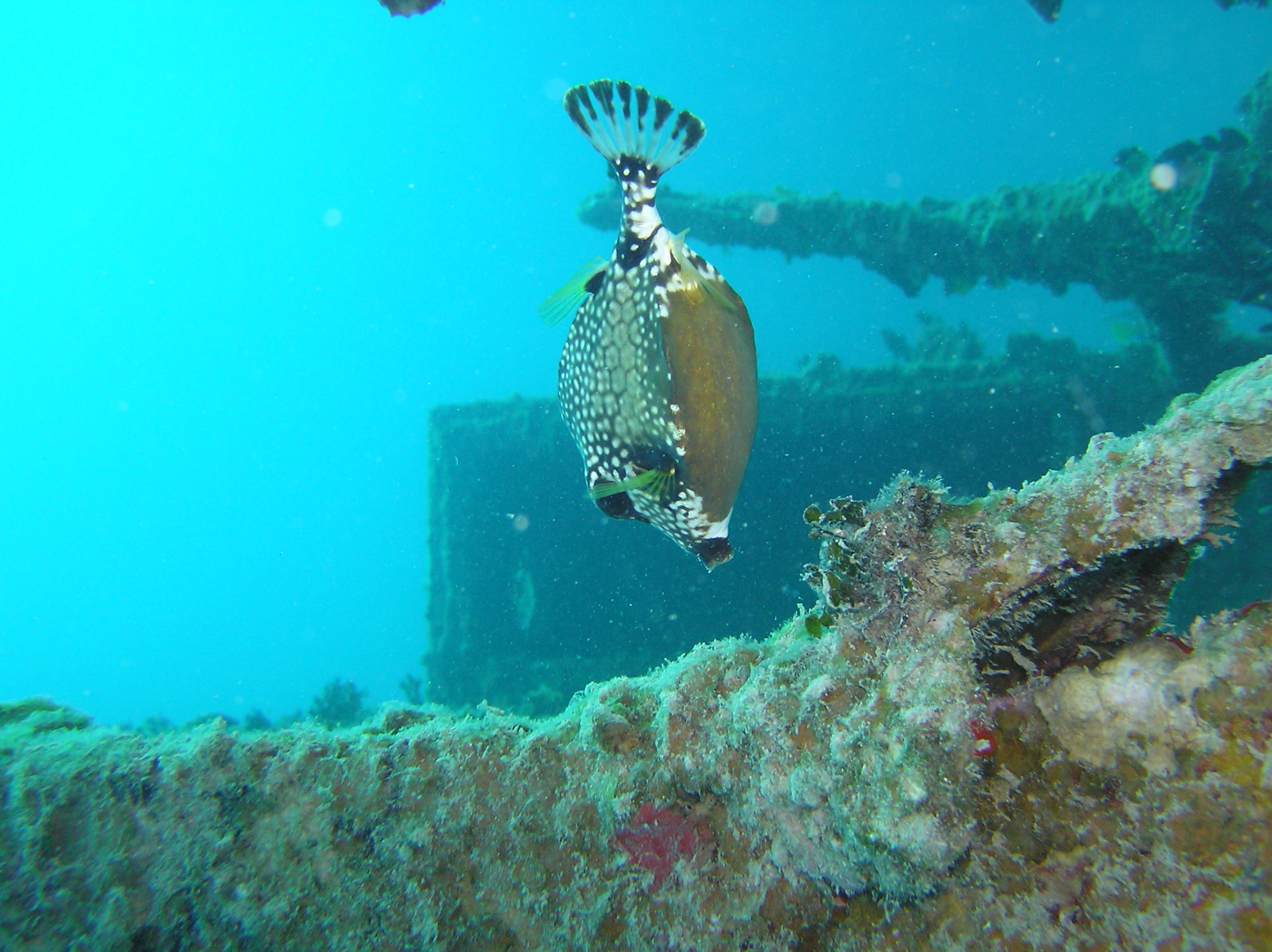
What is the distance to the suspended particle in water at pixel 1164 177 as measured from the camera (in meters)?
9.05

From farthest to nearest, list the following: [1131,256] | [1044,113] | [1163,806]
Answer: [1044,113]
[1131,256]
[1163,806]

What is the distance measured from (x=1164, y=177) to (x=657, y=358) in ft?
36.9

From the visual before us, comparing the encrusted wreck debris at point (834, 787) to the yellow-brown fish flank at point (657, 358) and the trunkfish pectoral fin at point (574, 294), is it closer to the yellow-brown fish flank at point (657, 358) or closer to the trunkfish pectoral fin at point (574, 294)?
the yellow-brown fish flank at point (657, 358)

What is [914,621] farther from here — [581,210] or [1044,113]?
[1044,113]

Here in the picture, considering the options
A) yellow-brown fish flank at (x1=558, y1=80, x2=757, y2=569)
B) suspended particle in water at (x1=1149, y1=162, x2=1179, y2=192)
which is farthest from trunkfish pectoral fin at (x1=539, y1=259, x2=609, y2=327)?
suspended particle in water at (x1=1149, y1=162, x2=1179, y2=192)

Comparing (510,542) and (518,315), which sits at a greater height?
(518,315)

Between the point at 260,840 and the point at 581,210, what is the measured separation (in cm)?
1358

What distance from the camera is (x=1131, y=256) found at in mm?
9867

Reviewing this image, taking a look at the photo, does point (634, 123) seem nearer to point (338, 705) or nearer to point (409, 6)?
point (409, 6)

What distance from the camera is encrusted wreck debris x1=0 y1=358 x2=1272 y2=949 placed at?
160 cm

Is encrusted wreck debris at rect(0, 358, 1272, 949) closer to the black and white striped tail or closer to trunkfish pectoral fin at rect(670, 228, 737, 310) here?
trunkfish pectoral fin at rect(670, 228, 737, 310)

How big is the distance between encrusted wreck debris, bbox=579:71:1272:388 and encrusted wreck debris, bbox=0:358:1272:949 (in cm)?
1065

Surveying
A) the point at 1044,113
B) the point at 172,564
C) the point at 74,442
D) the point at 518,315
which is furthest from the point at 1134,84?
the point at 74,442

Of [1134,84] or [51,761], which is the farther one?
[1134,84]
